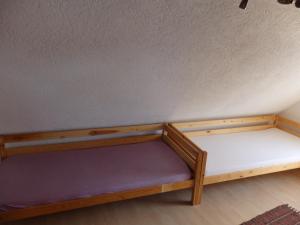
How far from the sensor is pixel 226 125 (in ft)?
10.8

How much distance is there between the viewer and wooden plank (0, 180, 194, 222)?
5.61ft

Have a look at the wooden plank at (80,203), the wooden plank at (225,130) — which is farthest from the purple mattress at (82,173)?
the wooden plank at (225,130)

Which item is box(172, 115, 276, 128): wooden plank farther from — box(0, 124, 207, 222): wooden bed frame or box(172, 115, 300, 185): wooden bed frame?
box(0, 124, 207, 222): wooden bed frame

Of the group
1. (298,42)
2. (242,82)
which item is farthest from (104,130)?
(298,42)

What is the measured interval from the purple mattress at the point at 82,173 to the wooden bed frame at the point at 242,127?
1.51 ft

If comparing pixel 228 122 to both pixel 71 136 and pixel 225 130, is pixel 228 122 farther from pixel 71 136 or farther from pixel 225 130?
pixel 71 136

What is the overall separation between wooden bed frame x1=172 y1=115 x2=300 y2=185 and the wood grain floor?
0.25m

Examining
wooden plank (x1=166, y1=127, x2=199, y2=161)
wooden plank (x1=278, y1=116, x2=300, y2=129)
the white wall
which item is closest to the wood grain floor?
wooden plank (x1=166, y1=127, x2=199, y2=161)

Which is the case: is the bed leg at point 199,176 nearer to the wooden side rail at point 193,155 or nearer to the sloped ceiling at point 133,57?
the wooden side rail at point 193,155

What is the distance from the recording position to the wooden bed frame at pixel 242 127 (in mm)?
2525

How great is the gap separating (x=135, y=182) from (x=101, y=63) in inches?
38.9

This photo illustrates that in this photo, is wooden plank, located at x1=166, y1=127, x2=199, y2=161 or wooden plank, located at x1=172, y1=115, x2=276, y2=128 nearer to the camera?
wooden plank, located at x1=166, y1=127, x2=199, y2=161

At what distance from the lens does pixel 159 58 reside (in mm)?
1767

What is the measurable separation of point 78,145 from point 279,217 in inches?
78.9
